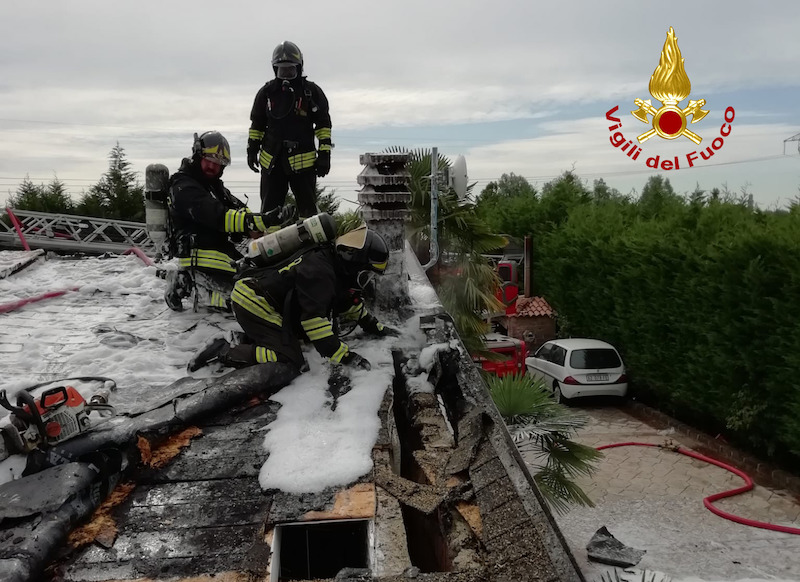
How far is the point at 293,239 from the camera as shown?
4934mm

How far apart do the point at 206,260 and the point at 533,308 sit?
44.8 ft

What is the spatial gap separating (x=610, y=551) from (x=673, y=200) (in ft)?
39.9

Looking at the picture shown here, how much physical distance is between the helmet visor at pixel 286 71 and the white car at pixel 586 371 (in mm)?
9862

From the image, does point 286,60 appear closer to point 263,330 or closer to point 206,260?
point 206,260

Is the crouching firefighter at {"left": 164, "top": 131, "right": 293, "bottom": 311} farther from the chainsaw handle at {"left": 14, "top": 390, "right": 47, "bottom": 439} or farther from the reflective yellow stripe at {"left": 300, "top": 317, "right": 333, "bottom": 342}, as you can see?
the chainsaw handle at {"left": 14, "top": 390, "right": 47, "bottom": 439}

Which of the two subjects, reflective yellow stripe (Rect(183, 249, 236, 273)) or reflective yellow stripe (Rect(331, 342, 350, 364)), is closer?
reflective yellow stripe (Rect(331, 342, 350, 364))

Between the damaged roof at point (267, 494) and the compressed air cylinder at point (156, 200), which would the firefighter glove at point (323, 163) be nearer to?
the compressed air cylinder at point (156, 200)

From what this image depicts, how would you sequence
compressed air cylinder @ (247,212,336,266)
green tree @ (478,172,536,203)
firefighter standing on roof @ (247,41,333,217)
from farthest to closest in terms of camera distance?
green tree @ (478,172,536,203), firefighter standing on roof @ (247,41,333,217), compressed air cylinder @ (247,212,336,266)

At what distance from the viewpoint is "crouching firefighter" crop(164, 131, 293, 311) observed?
5699mm

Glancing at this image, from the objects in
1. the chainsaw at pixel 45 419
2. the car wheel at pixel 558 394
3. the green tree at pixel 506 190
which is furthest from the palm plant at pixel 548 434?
the green tree at pixel 506 190

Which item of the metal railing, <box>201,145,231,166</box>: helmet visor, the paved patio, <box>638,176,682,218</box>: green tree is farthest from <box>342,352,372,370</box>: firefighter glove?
<box>638,176,682,218</box>: green tree

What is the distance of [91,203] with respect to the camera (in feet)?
71.5

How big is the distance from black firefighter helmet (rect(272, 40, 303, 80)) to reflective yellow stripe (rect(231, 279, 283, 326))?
2656 mm

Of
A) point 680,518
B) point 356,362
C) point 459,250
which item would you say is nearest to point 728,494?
point 680,518
